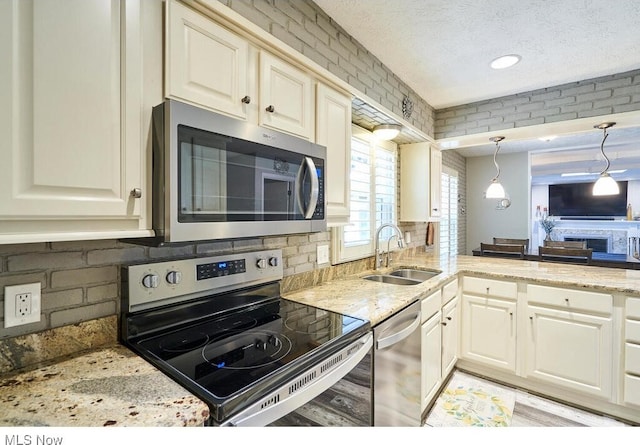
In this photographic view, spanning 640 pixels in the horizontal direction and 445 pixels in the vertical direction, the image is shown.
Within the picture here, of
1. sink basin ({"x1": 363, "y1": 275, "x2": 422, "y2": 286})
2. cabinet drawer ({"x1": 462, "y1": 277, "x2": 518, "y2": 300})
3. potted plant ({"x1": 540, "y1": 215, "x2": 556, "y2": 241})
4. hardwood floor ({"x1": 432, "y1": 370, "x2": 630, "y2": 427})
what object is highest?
potted plant ({"x1": 540, "y1": 215, "x2": 556, "y2": 241})

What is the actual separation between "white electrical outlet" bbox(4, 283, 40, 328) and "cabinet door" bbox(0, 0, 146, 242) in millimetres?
315

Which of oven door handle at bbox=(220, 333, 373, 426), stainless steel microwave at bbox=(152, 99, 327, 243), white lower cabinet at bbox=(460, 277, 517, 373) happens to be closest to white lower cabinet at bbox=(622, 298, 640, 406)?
white lower cabinet at bbox=(460, 277, 517, 373)

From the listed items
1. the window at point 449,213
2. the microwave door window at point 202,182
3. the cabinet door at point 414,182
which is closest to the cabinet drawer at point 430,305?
the cabinet door at point 414,182

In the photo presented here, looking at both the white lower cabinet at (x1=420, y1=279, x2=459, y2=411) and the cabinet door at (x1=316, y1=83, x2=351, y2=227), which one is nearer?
the cabinet door at (x1=316, y1=83, x2=351, y2=227)

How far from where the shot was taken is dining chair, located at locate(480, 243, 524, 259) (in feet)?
10.9

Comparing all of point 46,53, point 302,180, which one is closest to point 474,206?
point 302,180

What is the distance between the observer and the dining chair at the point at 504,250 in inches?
131

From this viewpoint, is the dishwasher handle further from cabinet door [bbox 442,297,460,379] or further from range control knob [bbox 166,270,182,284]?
range control knob [bbox 166,270,182,284]

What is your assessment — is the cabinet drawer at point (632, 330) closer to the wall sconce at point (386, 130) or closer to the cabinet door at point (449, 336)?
the cabinet door at point (449, 336)

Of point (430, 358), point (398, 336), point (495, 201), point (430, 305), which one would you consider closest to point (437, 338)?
point (430, 358)

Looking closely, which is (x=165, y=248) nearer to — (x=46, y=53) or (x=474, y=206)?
(x=46, y=53)

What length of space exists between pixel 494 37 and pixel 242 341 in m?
2.24

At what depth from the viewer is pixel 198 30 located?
1.08 metres

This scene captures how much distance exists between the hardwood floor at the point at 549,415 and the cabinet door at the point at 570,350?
15cm
